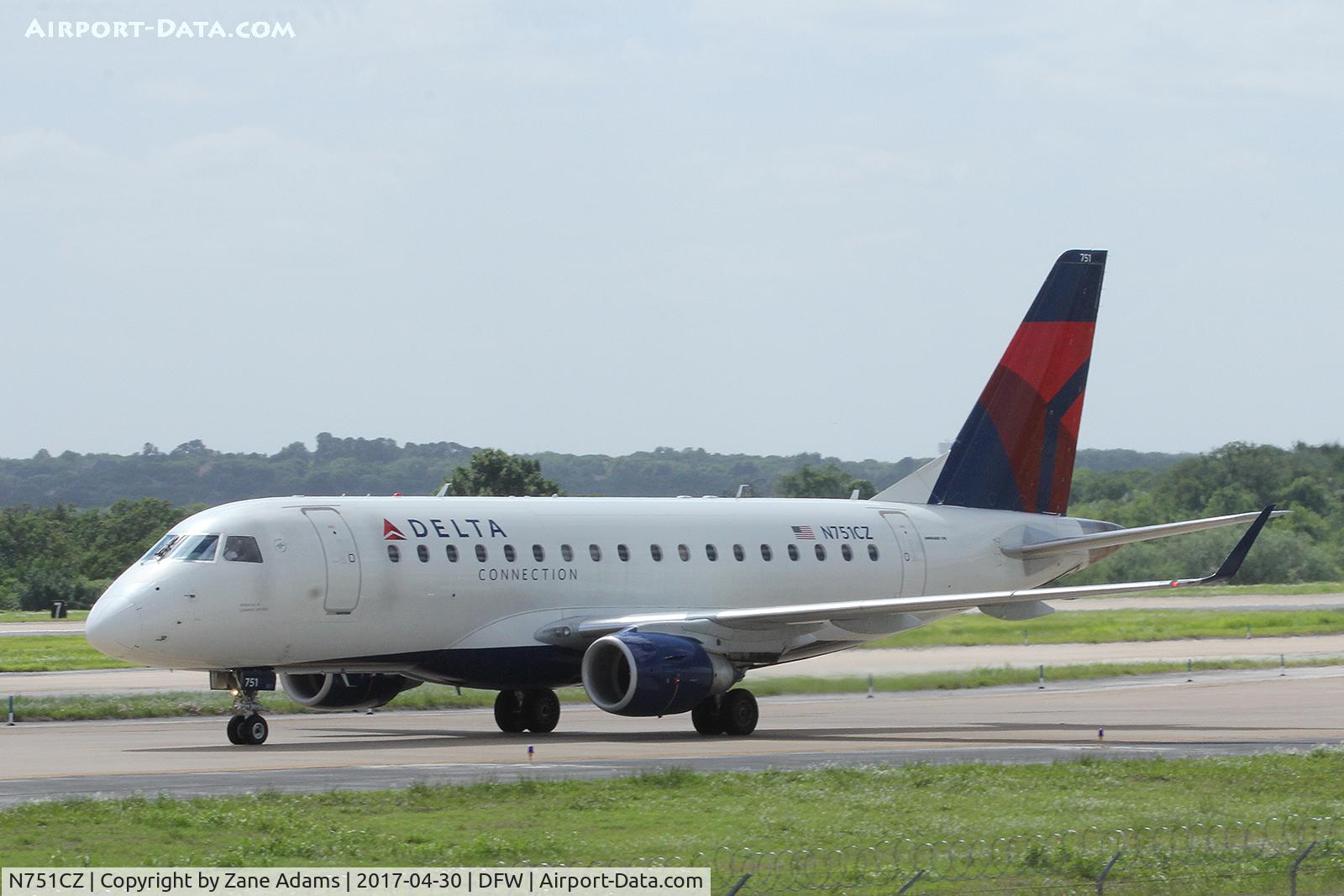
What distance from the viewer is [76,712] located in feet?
122

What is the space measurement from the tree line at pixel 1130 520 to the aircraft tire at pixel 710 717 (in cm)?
3866

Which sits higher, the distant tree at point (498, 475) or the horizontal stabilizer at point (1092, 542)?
the distant tree at point (498, 475)

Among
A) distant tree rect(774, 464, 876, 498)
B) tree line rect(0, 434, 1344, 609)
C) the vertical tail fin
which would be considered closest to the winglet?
the vertical tail fin

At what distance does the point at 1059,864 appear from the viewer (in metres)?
16.1

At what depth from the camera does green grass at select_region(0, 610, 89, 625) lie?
7944 cm

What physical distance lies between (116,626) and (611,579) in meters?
8.93

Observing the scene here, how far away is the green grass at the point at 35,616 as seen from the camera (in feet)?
261

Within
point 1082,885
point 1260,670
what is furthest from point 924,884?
point 1260,670

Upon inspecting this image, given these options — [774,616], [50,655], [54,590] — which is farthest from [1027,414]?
[54,590]

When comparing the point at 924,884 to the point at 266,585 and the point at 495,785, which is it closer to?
the point at 495,785

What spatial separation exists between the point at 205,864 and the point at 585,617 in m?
17.4

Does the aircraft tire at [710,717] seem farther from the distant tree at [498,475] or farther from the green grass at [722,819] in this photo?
the distant tree at [498,475]

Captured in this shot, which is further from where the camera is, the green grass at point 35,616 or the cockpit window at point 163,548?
the green grass at point 35,616

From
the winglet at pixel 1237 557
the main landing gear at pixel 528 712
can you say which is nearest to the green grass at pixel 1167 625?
the main landing gear at pixel 528 712
